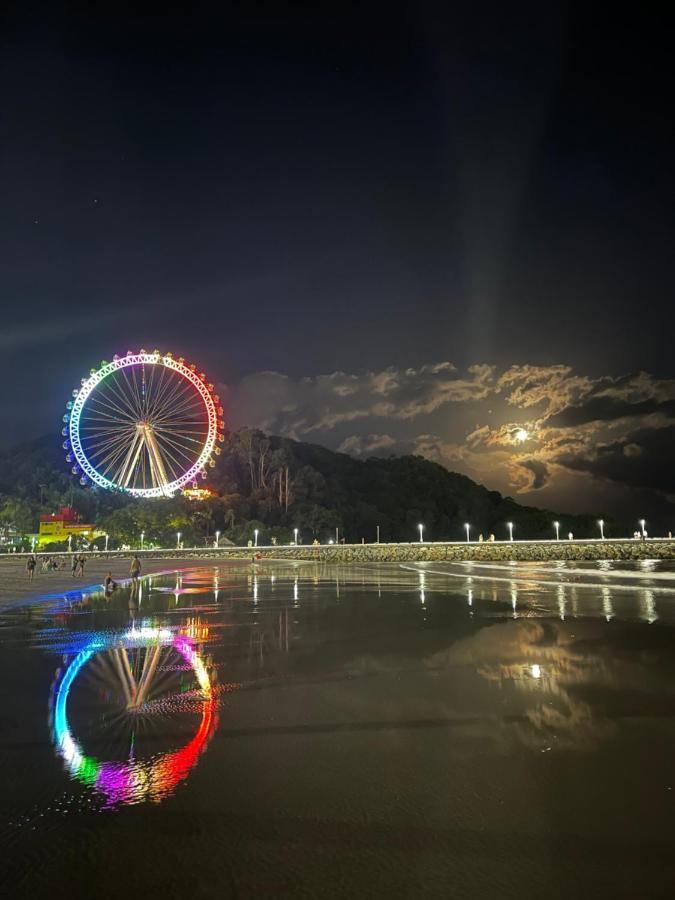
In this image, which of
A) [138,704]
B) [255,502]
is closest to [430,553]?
[255,502]

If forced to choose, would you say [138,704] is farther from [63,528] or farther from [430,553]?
[63,528]

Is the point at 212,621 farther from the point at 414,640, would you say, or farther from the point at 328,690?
the point at 328,690

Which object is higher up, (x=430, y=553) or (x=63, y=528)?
(x=63, y=528)

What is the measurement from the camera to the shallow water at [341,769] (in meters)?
3.65

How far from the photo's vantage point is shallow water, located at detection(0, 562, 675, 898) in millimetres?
3648

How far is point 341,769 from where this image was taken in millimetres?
5340

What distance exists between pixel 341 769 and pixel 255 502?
13760 centimetres

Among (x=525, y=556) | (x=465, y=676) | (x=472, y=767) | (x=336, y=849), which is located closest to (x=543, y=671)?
(x=465, y=676)

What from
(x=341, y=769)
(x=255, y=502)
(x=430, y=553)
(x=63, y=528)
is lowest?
(x=341, y=769)

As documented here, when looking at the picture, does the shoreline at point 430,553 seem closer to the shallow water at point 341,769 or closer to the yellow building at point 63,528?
the yellow building at point 63,528

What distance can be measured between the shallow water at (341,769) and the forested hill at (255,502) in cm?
10882

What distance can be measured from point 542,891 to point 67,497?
147 meters

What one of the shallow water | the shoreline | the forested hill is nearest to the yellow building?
the forested hill

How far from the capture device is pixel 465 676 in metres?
9.05
